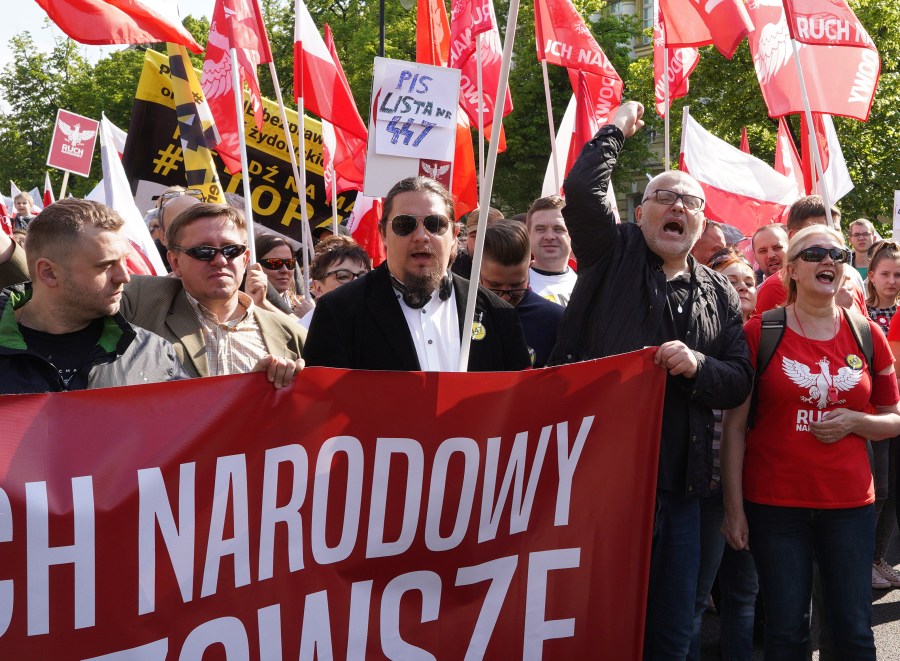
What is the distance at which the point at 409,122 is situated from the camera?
656cm

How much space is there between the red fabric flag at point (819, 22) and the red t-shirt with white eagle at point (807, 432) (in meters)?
3.66

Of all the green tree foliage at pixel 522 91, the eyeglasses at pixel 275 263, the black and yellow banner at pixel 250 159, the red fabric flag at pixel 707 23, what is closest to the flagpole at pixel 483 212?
the eyeglasses at pixel 275 263

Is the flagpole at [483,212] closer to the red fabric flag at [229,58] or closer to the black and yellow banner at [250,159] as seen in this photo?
the red fabric flag at [229,58]

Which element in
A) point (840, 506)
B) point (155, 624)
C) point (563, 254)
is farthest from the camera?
point (563, 254)

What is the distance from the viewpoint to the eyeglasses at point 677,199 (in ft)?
11.5

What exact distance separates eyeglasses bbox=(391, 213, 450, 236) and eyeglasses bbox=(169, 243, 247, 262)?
0.58m

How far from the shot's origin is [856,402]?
3.59 metres

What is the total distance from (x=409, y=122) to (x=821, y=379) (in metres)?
3.69

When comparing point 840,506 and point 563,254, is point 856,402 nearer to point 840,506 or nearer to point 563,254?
point 840,506

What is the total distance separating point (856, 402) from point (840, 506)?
37 centimetres

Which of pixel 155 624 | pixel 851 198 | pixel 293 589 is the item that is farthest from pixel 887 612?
pixel 851 198

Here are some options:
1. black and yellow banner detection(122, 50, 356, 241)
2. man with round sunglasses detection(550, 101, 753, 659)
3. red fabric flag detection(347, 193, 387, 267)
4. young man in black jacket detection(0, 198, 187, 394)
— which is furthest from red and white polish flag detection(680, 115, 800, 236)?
young man in black jacket detection(0, 198, 187, 394)

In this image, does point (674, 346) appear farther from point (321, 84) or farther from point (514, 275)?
point (321, 84)

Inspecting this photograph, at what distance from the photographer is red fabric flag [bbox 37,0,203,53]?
5.52m
